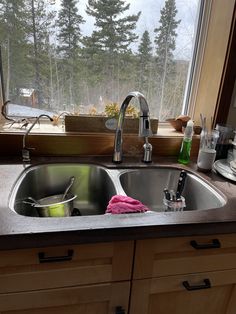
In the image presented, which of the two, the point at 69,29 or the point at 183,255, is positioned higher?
the point at 69,29

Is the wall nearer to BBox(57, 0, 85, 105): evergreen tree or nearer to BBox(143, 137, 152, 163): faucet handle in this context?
BBox(143, 137, 152, 163): faucet handle

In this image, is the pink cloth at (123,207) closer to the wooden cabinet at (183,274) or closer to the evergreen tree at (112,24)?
the wooden cabinet at (183,274)

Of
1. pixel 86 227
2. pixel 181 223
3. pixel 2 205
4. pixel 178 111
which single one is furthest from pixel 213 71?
pixel 2 205

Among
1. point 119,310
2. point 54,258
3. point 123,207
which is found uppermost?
point 123,207

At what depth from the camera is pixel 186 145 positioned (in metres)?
1.22

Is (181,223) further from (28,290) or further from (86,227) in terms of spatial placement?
(28,290)

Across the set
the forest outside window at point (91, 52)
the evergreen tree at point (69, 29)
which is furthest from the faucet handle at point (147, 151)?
the evergreen tree at point (69, 29)

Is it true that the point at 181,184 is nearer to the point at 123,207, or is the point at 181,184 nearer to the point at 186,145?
the point at 186,145

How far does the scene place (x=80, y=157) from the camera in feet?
4.00

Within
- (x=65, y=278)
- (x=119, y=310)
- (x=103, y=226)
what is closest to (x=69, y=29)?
(x=103, y=226)

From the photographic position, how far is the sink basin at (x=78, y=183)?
1089 millimetres

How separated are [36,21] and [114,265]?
1165 millimetres

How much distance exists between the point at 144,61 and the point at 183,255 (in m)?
1.02

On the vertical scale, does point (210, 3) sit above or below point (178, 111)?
above
